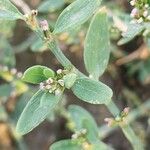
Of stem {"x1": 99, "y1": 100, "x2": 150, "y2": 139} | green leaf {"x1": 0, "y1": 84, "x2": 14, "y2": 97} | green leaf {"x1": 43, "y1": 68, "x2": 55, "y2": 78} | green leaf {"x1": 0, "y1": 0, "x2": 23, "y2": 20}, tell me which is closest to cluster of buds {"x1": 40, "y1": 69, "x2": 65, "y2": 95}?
green leaf {"x1": 43, "y1": 68, "x2": 55, "y2": 78}

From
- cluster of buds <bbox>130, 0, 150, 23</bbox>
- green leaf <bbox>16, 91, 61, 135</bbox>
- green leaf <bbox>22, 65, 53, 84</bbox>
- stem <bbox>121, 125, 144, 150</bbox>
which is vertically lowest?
stem <bbox>121, 125, 144, 150</bbox>

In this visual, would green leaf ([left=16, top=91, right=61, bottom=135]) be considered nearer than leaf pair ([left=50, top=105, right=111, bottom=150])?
Yes

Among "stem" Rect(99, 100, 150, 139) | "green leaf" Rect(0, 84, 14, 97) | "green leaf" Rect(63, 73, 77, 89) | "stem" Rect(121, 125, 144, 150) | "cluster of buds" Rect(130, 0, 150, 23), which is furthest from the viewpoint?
"stem" Rect(99, 100, 150, 139)

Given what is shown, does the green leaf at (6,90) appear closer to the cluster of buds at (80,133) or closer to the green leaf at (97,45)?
the cluster of buds at (80,133)

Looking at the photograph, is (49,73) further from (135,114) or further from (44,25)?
(135,114)

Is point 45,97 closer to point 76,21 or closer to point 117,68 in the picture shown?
point 76,21

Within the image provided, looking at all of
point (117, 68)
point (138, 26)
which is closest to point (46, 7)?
point (138, 26)

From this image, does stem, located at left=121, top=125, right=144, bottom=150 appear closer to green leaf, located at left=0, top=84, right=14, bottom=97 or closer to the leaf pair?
the leaf pair
